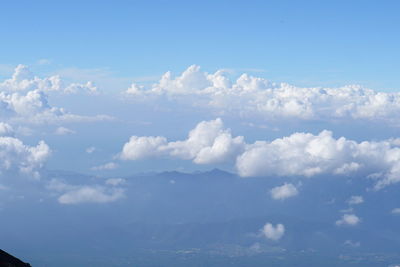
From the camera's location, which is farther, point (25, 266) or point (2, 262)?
point (25, 266)
